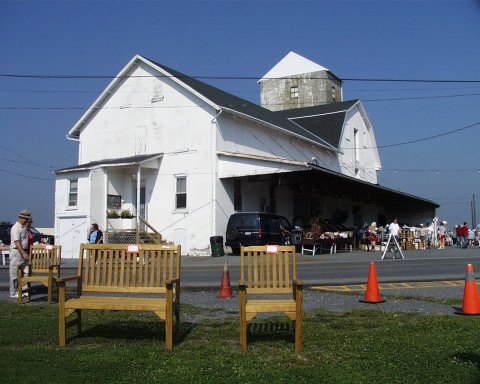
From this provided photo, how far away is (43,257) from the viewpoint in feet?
36.7

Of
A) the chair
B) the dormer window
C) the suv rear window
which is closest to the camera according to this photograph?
the suv rear window

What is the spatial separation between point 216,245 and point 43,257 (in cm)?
1530

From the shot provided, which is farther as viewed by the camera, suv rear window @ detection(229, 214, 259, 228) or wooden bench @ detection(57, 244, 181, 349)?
suv rear window @ detection(229, 214, 259, 228)

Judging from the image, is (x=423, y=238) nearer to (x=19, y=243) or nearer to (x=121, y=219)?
(x=121, y=219)

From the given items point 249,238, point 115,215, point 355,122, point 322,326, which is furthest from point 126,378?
point 355,122

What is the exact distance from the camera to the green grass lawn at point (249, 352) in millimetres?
5199

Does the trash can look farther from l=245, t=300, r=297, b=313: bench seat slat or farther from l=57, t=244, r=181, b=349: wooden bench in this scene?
l=245, t=300, r=297, b=313: bench seat slat

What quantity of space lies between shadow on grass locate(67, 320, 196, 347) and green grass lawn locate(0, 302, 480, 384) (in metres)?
0.01

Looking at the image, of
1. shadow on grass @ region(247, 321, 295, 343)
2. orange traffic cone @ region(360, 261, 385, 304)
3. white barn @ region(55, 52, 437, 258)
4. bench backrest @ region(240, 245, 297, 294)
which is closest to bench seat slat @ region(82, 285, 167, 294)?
bench backrest @ region(240, 245, 297, 294)

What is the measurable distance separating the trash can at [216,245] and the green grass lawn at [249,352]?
17683 mm

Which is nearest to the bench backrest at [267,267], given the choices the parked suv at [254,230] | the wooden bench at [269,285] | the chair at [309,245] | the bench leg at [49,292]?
the wooden bench at [269,285]

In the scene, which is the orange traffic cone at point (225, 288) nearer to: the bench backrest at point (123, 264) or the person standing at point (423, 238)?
the bench backrest at point (123, 264)

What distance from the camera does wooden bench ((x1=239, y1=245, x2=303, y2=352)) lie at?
6.27 meters

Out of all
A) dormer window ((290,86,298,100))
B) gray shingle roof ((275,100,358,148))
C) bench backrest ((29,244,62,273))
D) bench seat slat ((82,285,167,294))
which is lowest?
bench seat slat ((82,285,167,294))
